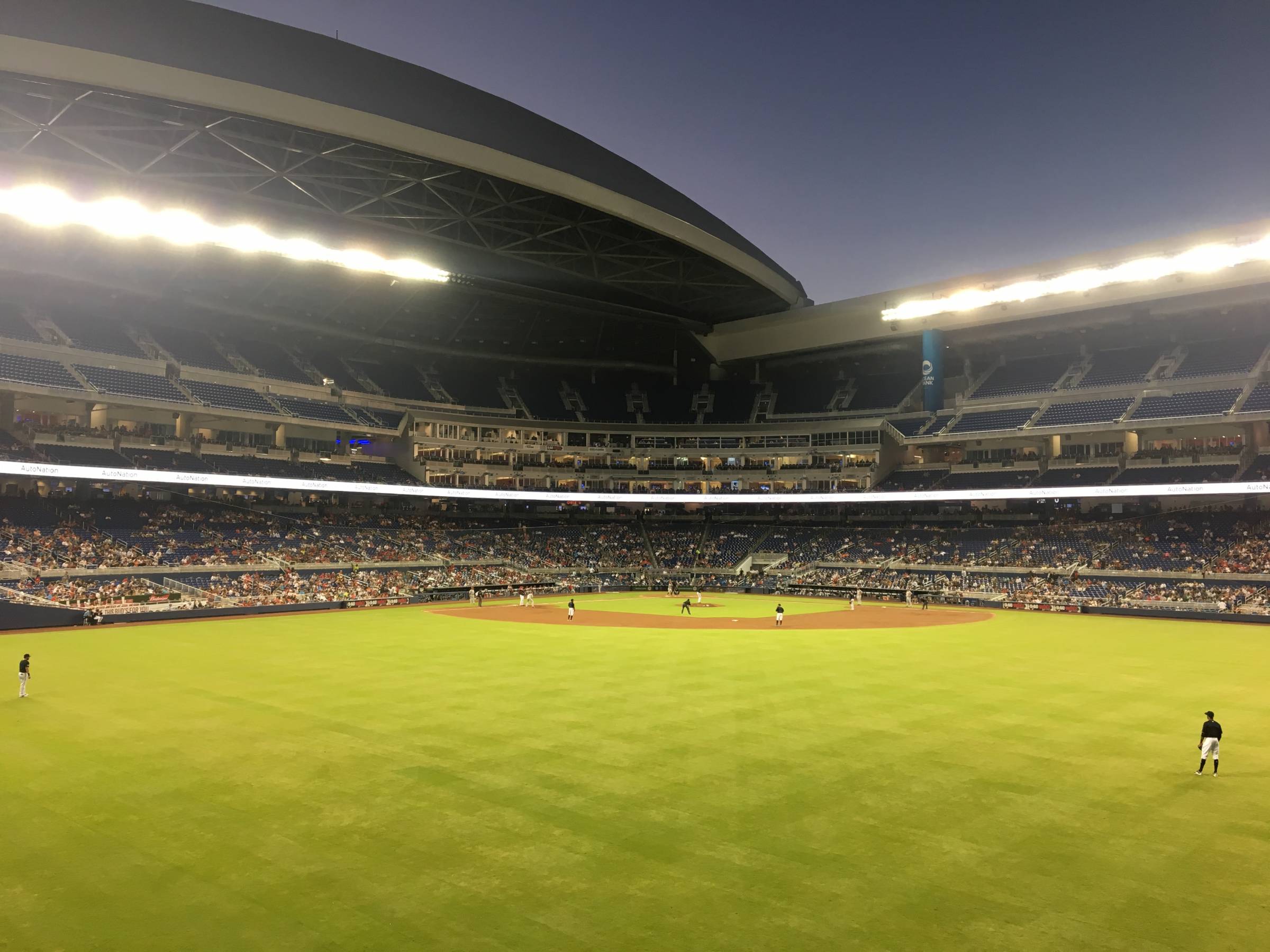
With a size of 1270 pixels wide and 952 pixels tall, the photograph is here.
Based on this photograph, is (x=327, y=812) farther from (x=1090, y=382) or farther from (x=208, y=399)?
(x=1090, y=382)

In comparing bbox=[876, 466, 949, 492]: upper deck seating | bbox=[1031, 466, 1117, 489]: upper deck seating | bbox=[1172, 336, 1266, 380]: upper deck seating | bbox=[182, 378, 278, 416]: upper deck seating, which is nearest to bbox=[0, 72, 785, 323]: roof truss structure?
bbox=[182, 378, 278, 416]: upper deck seating

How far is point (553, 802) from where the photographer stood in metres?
12.9

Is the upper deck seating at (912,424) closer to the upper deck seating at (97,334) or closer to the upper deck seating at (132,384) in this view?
the upper deck seating at (132,384)

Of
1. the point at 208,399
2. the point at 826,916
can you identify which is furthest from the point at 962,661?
the point at 208,399

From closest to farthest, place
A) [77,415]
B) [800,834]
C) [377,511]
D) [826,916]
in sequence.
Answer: [826,916]
[800,834]
[77,415]
[377,511]

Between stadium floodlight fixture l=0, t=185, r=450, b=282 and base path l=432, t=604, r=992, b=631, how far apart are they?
74.7 feet

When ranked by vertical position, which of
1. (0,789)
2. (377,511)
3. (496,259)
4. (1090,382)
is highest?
(496,259)

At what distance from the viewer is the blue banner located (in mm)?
66062

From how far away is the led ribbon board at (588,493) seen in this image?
163 feet

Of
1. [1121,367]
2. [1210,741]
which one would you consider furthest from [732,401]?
[1210,741]

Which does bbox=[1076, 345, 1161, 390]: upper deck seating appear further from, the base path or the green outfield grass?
the green outfield grass

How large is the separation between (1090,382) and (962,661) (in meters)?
45.4

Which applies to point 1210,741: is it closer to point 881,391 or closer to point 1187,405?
point 1187,405

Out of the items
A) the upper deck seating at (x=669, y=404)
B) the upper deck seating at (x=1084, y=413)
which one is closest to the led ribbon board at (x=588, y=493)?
the upper deck seating at (x=1084, y=413)
